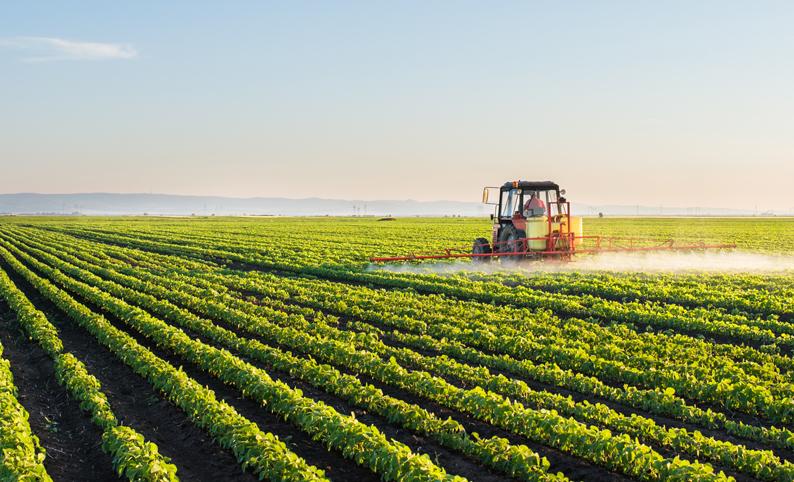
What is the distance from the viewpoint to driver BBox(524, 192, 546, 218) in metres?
22.9

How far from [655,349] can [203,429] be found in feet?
24.9

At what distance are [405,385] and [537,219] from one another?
14049mm

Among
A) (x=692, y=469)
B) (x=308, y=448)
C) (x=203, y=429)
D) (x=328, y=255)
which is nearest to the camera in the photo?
(x=692, y=469)

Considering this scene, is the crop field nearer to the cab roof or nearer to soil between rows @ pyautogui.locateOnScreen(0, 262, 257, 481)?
soil between rows @ pyautogui.locateOnScreen(0, 262, 257, 481)

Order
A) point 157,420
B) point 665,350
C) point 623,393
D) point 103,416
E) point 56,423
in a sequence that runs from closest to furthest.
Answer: point 103,416 → point 56,423 → point 157,420 → point 623,393 → point 665,350

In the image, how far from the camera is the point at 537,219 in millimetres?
22656

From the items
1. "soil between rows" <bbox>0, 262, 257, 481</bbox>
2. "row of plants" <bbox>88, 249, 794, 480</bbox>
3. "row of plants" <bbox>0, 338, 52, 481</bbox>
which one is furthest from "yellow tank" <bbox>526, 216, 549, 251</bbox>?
"row of plants" <bbox>0, 338, 52, 481</bbox>

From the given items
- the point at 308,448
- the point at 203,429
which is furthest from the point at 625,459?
the point at 203,429

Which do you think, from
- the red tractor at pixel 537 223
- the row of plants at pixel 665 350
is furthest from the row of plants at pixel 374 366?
the red tractor at pixel 537 223

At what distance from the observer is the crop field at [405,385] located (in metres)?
7.06

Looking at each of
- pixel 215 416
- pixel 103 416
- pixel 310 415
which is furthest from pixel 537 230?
pixel 103 416

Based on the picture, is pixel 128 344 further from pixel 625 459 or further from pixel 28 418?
pixel 625 459

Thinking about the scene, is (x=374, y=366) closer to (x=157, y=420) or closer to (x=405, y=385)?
(x=405, y=385)

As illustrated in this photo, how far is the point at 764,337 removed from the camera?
12867 mm
